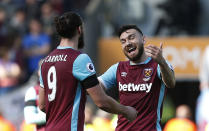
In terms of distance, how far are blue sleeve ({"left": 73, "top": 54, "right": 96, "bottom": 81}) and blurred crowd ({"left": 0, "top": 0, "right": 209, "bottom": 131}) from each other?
9.04 meters

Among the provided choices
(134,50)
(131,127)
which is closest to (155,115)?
(131,127)

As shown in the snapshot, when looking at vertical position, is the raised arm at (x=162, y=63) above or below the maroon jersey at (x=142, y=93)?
above

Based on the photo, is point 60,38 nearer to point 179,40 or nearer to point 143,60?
point 143,60

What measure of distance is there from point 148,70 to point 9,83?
8.89 m

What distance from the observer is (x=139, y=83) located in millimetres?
7215

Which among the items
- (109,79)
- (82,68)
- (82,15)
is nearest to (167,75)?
(109,79)

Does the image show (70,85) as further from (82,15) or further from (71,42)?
(82,15)

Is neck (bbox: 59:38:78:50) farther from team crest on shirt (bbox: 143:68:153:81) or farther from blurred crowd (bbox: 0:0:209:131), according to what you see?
blurred crowd (bbox: 0:0:209:131)

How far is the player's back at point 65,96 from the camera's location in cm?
618

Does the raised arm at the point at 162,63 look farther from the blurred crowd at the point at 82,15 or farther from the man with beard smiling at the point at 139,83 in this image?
the blurred crowd at the point at 82,15

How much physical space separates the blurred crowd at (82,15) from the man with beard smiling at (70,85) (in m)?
8.88

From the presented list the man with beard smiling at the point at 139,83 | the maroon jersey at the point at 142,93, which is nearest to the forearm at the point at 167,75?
the man with beard smiling at the point at 139,83

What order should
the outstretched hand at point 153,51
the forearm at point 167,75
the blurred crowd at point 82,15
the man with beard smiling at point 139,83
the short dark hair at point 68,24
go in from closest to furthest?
the short dark hair at point 68,24, the outstretched hand at point 153,51, the forearm at point 167,75, the man with beard smiling at point 139,83, the blurred crowd at point 82,15

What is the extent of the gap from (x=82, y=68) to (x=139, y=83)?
49.7 inches
